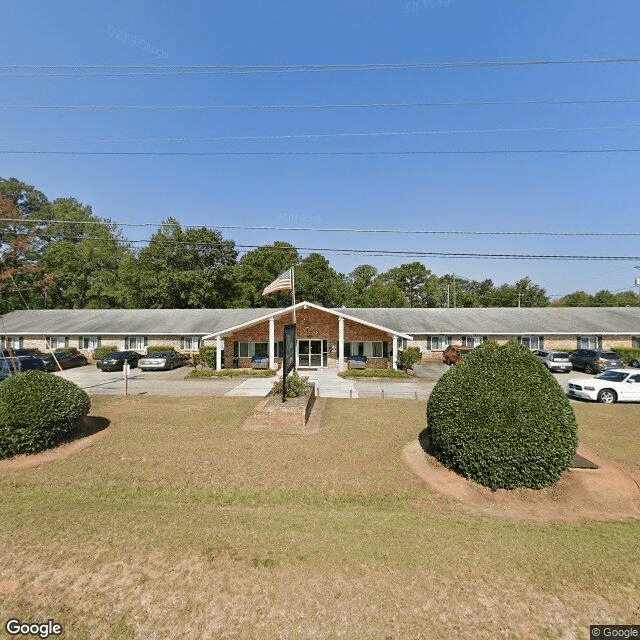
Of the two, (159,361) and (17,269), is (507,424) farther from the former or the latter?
(17,269)

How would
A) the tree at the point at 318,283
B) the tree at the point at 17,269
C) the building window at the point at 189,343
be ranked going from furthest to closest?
the tree at the point at 318,283 < the tree at the point at 17,269 < the building window at the point at 189,343

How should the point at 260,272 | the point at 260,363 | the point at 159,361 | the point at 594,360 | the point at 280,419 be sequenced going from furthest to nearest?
the point at 260,272, the point at 260,363, the point at 159,361, the point at 594,360, the point at 280,419

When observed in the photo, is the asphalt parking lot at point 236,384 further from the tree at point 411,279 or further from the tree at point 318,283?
the tree at point 411,279

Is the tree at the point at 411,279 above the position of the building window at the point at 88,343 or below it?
above

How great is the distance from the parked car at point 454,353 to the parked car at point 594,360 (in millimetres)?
7596

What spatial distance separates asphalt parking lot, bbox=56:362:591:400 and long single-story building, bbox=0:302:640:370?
3.16 m

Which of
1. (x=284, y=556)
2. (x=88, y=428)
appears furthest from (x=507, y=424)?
(x=88, y=428)

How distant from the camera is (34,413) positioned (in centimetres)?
933

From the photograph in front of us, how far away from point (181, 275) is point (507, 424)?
4196cm

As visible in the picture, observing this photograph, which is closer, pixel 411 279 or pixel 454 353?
pixel 454 353

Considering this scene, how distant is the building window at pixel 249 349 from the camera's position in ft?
91.5

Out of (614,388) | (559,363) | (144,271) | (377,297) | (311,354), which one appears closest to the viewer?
(614,388)

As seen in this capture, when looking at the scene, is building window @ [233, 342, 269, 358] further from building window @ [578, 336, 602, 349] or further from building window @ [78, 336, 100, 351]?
building window @ [578, 336, 602, 349]

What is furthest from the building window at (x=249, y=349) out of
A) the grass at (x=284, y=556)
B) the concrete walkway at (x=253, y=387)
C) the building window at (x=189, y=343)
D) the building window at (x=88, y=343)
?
the grass at (x=284, y=556)
